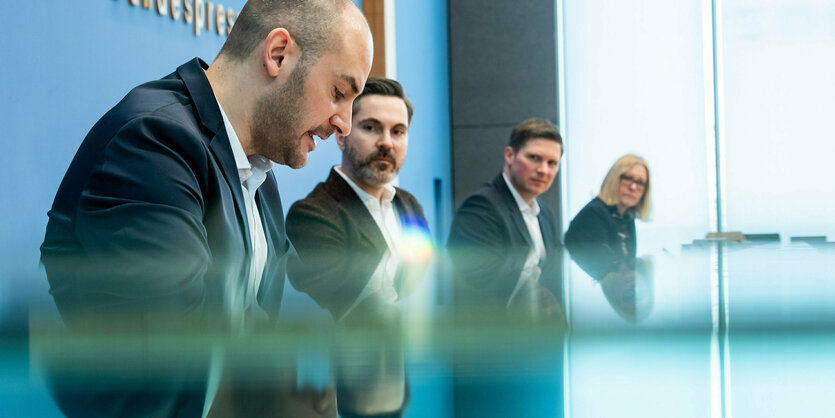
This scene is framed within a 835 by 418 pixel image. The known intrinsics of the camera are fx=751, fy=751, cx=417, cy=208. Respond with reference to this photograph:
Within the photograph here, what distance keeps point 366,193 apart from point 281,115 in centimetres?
79

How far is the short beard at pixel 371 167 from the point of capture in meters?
1.70

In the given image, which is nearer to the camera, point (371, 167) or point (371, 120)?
point (371, 167)

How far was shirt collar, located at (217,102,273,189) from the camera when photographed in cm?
86

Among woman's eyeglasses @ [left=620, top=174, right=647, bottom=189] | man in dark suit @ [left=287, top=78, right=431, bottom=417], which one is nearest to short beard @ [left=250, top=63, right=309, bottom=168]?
man in dark suit @ [left=287, top=78, right=431, bottom=417]

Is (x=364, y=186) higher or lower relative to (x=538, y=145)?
lower

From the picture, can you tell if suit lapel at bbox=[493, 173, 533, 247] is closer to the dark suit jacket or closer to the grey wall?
the dark suit jacket

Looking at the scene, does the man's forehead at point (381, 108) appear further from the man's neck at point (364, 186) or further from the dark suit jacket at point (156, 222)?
the dark suit jacket at point (156, 222)

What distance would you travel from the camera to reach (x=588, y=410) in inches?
4.9

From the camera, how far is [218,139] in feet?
2.59

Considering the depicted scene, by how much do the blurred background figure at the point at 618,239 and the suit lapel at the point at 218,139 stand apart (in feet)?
1.15

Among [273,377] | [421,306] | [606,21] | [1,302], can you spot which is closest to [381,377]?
[273,377]

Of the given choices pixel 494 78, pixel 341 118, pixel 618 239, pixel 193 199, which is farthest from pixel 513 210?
pixel 494 78

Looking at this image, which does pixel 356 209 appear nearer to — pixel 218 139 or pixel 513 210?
pixel 513 210

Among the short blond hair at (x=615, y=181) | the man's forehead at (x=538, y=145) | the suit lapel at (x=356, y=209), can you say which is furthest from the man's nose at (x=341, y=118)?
the short blond hair at (x=615, y=181)
